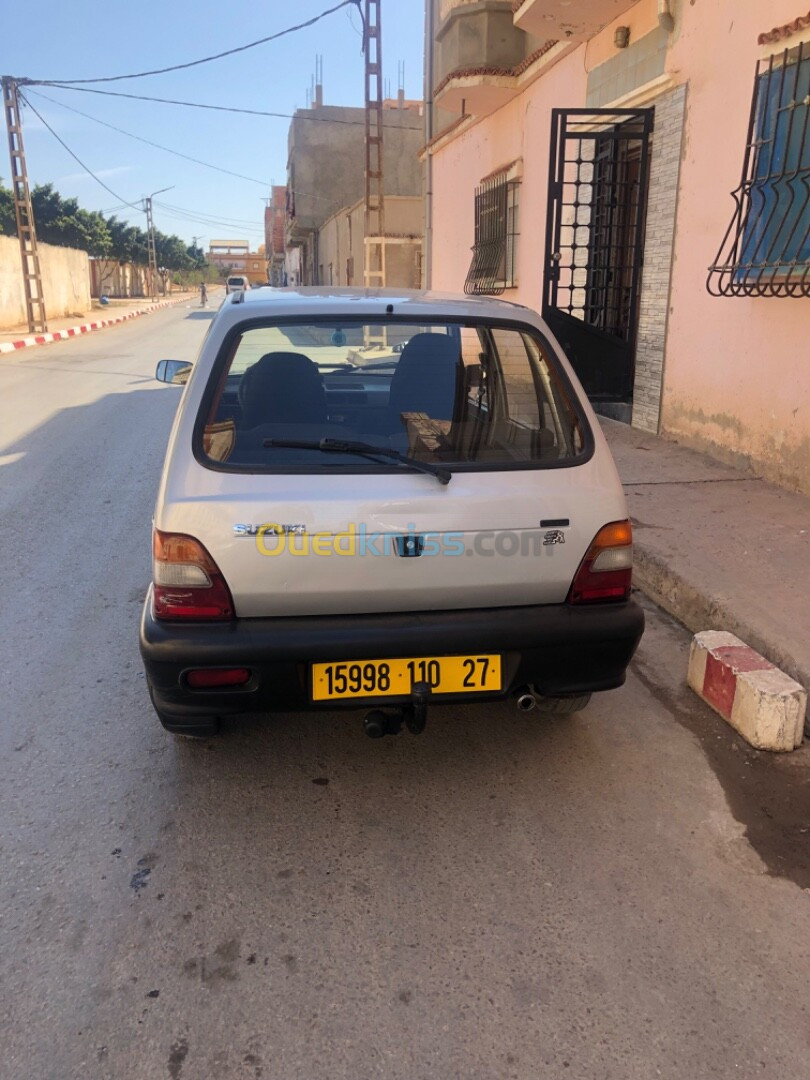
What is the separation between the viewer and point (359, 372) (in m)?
3.61

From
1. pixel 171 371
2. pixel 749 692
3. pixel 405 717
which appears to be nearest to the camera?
pixel 405 717

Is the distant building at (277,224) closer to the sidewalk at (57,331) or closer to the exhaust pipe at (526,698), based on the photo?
the sidewalk at (57,331)

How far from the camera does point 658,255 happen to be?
754 cm

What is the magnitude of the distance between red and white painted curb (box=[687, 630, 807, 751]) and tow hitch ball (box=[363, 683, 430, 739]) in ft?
4.25

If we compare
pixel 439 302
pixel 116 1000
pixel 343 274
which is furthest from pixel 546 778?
pixel 343 274

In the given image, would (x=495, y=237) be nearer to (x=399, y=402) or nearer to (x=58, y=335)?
(x=399, y=402)

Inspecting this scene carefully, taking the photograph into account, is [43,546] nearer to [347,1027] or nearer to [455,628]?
[455,628]

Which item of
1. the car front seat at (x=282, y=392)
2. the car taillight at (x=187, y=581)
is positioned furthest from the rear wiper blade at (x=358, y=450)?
the car taillight at (x=187, y=581)

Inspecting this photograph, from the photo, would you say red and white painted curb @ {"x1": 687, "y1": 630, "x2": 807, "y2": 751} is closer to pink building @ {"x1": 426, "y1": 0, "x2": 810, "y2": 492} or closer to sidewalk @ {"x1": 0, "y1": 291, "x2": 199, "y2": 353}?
pink building @ {"x1": 426, "y1": 0, "x2": 810, "y2": 492}

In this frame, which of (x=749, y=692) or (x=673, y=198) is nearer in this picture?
(x=749, y=692)

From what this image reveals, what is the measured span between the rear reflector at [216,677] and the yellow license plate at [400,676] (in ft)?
0.71

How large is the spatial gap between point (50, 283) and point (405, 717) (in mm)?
30580

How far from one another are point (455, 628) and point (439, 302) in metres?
1.23

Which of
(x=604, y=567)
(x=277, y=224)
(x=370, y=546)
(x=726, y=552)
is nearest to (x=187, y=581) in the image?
(x=370, y=546)
